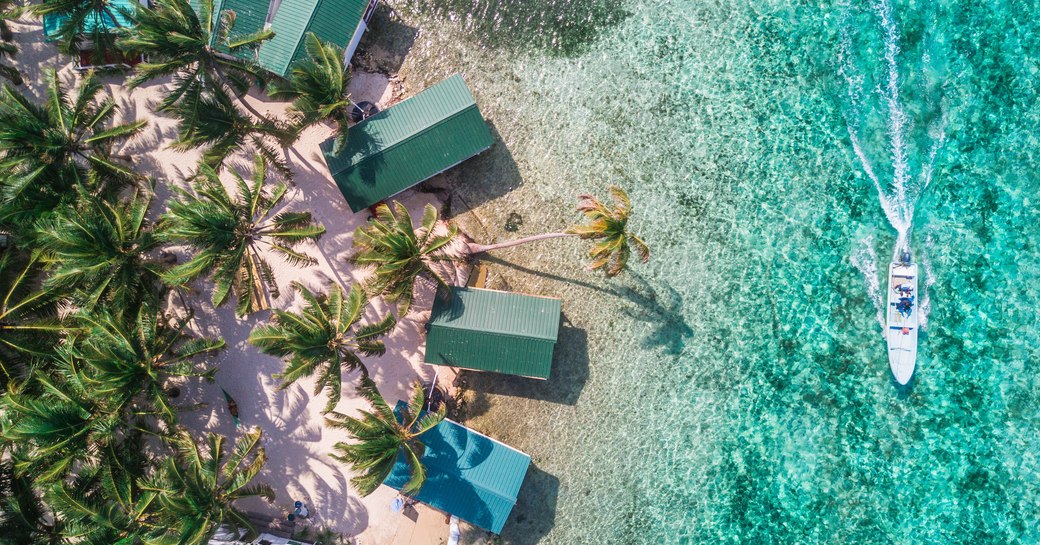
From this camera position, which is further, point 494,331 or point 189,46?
point 494,331

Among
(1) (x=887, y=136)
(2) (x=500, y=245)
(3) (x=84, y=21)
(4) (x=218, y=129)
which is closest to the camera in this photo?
(4) (x=218, y=129)

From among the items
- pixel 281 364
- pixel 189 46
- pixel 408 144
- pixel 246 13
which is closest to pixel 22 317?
pixel 281 364

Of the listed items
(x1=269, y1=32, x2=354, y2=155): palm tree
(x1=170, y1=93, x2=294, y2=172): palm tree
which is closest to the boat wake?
(x1=269, y1=32, x2=354, y2=155): palm tree

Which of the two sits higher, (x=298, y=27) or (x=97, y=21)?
(x=97, y=21)

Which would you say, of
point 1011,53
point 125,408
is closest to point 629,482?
point 125,408

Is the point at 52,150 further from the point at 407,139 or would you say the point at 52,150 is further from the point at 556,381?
the point at 556,381

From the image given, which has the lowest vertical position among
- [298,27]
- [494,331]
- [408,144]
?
[494,331]

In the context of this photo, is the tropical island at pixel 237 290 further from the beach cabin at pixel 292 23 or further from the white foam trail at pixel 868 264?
the white foam trail at pixel 868 264
